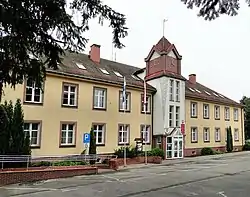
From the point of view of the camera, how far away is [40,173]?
703 inches

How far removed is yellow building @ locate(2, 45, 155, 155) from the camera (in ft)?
76.1

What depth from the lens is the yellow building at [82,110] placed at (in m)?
23.2

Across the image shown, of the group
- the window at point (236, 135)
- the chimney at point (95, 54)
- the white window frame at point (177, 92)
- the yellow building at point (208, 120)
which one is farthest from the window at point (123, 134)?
the window at point (236, 135)

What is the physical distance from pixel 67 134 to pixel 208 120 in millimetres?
20416

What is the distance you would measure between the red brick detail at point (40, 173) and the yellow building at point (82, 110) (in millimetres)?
4567

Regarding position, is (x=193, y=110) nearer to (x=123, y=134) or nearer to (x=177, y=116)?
(x=177, y=116)

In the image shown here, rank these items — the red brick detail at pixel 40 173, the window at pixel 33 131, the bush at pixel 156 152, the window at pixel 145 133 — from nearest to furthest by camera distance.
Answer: the red brick detail at pixel 40 173
the window at pixel 33 131
the bush at pixel 156 152
the window at pixel 145 133

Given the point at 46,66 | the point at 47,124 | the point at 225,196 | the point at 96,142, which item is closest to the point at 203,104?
the point at 96,142

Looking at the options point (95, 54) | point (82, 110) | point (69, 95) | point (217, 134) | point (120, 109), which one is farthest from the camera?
point (217, 134)

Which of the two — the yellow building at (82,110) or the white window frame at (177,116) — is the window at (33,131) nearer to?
the yellow building at (82,110)

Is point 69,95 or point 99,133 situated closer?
point 69,95

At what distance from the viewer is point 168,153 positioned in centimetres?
3181

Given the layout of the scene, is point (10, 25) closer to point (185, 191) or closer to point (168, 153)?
point (185, 191)

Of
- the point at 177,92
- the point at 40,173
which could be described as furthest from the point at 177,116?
the point at 40,173
